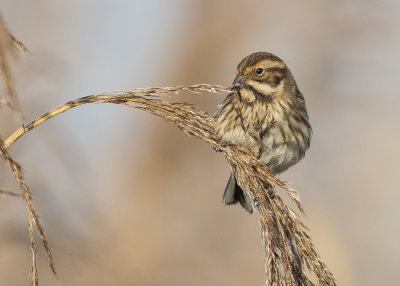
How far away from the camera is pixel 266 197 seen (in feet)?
9.31

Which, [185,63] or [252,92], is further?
[185,63]

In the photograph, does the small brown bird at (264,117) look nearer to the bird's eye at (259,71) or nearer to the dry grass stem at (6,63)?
the bird's eye at (259,71)

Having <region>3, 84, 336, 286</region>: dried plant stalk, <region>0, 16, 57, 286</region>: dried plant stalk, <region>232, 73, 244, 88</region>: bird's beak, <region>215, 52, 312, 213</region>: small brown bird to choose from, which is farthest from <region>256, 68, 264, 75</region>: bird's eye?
<region>0, 16, 57, 286</region>: dried plant stalk

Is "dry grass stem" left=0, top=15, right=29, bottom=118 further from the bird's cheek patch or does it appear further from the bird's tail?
the bird's tail

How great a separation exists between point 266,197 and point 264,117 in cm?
127

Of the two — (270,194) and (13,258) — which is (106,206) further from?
(270,194)

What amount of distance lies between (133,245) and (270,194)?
4.29m

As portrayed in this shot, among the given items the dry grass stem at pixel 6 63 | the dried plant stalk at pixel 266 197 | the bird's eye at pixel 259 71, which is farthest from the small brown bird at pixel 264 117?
the dry grass stem at pixel 6 63

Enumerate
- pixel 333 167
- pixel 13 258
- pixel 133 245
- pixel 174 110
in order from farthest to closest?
pixel 333 167 → pixel 133 245 → pixel 13 258 → pixel 174 110

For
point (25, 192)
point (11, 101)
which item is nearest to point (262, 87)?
point (25, 192)

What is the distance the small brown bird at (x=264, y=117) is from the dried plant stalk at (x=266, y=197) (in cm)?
84

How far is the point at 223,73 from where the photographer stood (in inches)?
343

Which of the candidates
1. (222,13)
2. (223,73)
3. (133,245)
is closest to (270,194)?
(133,245)

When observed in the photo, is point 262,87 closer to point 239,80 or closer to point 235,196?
point 239,80
